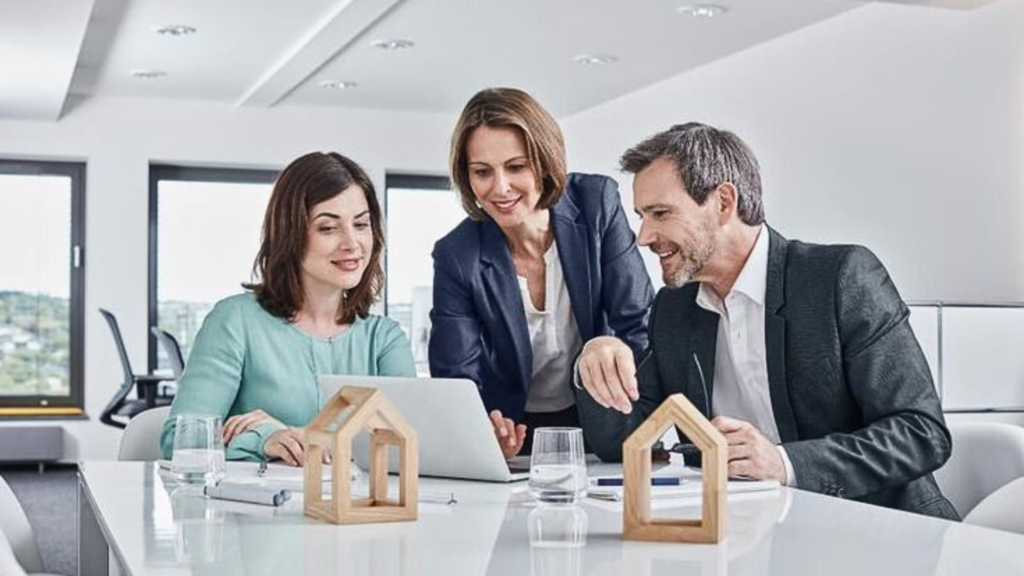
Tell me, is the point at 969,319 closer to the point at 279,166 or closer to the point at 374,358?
the point at 374,358

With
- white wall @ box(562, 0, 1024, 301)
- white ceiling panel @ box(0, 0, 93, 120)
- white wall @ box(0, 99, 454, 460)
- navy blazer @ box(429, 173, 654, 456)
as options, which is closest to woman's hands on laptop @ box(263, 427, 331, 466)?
navy blazer @ box(429, 173, 654, 456)

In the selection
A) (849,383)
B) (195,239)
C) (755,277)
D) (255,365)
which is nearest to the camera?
(849,383)

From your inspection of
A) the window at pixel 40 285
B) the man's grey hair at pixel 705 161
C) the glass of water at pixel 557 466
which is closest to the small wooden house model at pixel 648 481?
the glass of water at pixel 557 466

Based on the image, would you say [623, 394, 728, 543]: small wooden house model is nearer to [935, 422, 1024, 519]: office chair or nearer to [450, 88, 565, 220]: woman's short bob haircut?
[935, 422, 1024, 519]: office chair

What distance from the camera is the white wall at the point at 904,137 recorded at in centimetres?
564

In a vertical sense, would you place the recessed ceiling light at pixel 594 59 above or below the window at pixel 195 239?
above

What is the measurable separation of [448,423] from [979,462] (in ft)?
3.28

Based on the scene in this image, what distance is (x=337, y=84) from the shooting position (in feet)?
28.5

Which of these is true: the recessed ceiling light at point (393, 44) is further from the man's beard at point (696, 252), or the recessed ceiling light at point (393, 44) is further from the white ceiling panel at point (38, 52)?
the man's beard at point (696, 252)

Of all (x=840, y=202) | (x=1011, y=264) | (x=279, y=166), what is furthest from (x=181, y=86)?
(x=1011, y=264)

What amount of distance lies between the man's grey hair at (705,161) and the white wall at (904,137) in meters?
3.44

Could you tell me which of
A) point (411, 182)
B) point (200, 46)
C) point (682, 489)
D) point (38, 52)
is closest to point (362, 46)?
point (200, 46)

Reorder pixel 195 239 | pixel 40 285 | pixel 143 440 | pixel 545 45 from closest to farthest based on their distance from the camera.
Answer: pixel 143 440
pixel 545 45
pixel 40 285
pixel 195 239

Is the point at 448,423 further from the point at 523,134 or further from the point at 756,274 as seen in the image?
the point at 523,134
